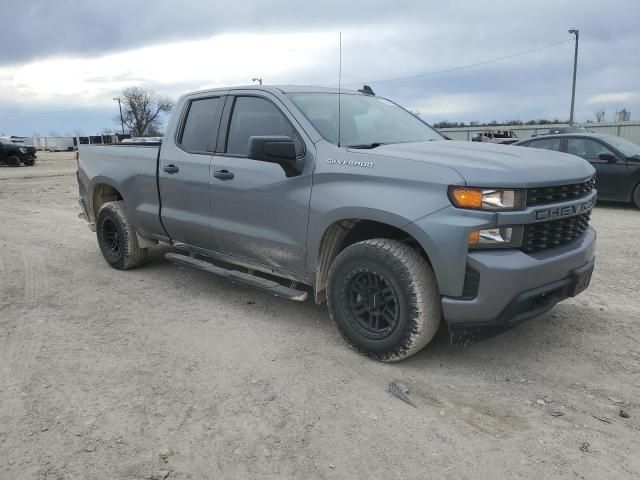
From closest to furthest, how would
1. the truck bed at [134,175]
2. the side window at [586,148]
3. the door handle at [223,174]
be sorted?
1. the door handle at [223,174]
2. the truck bed at [134,175]
3. the side window at [586,148]

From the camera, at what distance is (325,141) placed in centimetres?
407

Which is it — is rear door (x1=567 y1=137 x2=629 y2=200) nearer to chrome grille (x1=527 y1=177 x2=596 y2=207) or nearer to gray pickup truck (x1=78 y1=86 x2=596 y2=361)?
gray pickup truck (x1=78 y1=86 x2=596 y2=361)

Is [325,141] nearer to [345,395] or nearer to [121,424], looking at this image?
[345,395]

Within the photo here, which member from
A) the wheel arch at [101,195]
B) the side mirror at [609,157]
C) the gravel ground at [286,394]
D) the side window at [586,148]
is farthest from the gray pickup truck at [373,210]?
the side window at [586,148]

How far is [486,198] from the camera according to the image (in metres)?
3.25

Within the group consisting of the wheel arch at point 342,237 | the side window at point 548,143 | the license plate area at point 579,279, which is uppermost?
the side window at point 548,143

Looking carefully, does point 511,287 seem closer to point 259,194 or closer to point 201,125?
point 259,194

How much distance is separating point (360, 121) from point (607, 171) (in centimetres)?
775

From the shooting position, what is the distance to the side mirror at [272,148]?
3.85 m

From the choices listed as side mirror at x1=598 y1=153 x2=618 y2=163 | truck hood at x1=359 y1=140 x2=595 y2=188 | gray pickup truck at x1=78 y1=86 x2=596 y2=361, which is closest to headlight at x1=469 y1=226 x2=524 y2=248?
gray pickup truck at x1=78 y1=86 x2=596 y2=361

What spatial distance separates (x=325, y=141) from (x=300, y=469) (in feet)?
7.52

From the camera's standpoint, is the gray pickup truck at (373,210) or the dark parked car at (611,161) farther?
the dark parked car at (611,161)

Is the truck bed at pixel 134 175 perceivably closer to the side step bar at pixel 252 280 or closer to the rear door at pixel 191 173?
the rear door at pixel 191 173

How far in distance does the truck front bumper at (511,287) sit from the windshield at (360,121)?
4.47 feet
